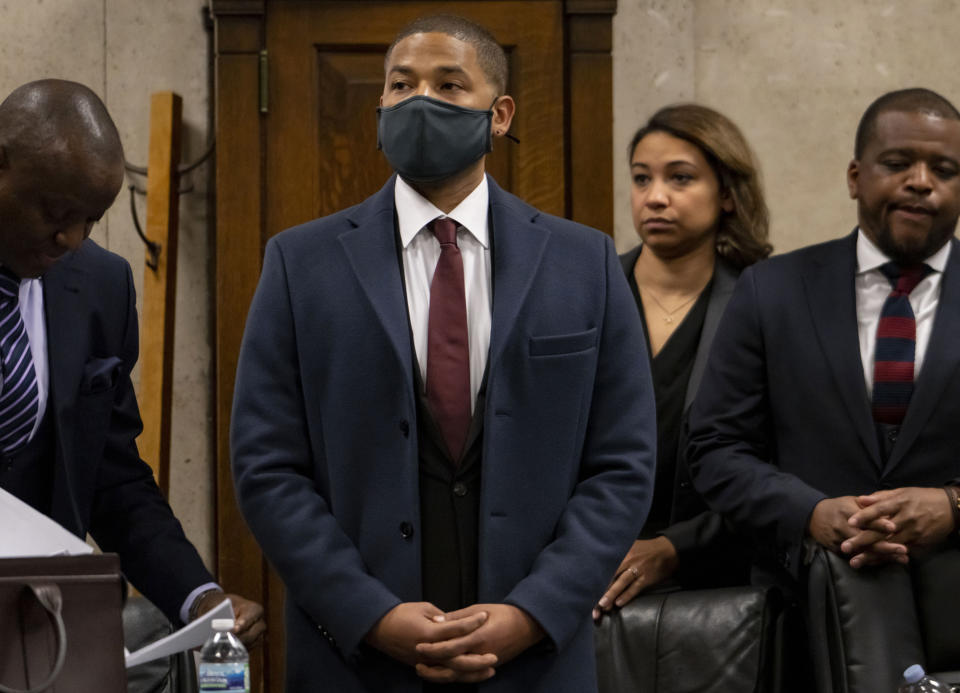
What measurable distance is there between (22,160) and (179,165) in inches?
89.9

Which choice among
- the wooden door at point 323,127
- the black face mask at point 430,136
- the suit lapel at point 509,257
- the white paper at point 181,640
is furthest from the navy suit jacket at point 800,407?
the white paper at point 181,640

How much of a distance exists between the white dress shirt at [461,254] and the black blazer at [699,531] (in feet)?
3.35

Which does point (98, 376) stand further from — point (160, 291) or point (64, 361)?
point (160, 291)

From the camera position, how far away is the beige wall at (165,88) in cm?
437

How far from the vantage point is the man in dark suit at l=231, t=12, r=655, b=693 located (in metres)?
2.18

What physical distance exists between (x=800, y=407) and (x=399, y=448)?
1.14m

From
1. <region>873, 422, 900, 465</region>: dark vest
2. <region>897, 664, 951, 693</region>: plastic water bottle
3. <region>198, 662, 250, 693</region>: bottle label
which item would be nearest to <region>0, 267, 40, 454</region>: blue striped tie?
<region>198, 662, 250, 693</region>: bottle label

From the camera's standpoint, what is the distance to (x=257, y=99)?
428 centimetres

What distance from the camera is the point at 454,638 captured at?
2117 millimetres

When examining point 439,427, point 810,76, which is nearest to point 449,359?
point 439,427

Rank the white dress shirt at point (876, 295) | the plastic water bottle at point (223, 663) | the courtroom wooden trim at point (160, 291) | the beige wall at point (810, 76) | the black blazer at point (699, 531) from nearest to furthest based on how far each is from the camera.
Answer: the plastic water bottle at point (223, 663) < the white dress shirt at point (876, 295) < the black blazer at point (699, 531) < the courtroom wooden trim at point (160, 291) < the beige wall at point (810, 76)

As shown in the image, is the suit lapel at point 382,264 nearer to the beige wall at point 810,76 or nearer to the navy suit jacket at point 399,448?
the navy suit jacket at point 399,448

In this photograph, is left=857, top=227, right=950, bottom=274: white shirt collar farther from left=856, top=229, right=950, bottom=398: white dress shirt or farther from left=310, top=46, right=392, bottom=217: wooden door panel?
left=310, top=46, right=392, bottom=217: wooden door panel

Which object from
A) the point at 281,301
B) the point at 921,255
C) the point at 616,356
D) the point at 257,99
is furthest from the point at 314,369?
the point at 257,99
